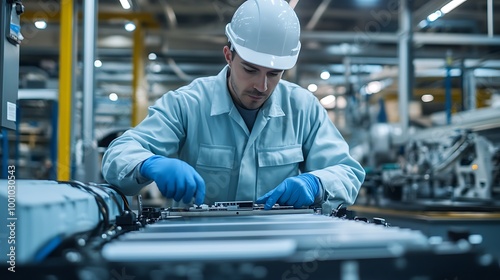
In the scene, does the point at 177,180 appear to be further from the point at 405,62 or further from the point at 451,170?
the point at 405,62

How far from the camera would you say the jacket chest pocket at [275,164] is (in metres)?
1.98

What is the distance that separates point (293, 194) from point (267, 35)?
60 cm

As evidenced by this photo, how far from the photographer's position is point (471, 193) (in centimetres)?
428

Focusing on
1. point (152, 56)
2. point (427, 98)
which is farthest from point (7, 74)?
point (427, 98)

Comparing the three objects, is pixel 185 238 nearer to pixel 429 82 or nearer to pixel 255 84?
pixel 255 84

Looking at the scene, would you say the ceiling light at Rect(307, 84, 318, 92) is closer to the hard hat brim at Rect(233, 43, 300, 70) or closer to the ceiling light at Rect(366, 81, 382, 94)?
the ceiling light at Rect(366, 81, 382, 94)

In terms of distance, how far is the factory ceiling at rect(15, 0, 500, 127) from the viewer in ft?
22.5

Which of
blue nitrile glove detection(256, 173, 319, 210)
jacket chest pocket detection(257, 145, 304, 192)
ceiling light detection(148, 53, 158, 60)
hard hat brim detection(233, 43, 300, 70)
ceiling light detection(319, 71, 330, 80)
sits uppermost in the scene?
ceiling light detection(319, 71, 330, 80)

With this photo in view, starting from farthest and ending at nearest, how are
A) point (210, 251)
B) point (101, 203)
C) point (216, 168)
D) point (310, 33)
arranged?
point (310, 33) < point (216, 168) < point (101, 203) < point (210, 251)

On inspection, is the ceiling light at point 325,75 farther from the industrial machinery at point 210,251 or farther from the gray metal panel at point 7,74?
the industrial machinery at point 210,251

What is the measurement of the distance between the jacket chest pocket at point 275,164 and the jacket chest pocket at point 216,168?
12cm

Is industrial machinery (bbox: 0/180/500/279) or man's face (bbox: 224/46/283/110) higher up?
man's face (bbox: 224/46/283/110)

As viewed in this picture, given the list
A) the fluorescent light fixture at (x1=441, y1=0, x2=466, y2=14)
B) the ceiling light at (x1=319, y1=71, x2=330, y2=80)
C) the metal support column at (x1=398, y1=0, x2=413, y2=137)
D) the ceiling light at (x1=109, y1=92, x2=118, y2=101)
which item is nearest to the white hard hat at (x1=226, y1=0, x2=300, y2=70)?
the fluorescent light fixture at (x1=441, y1=0, x2=466, y2=14)

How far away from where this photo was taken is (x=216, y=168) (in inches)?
77.2
